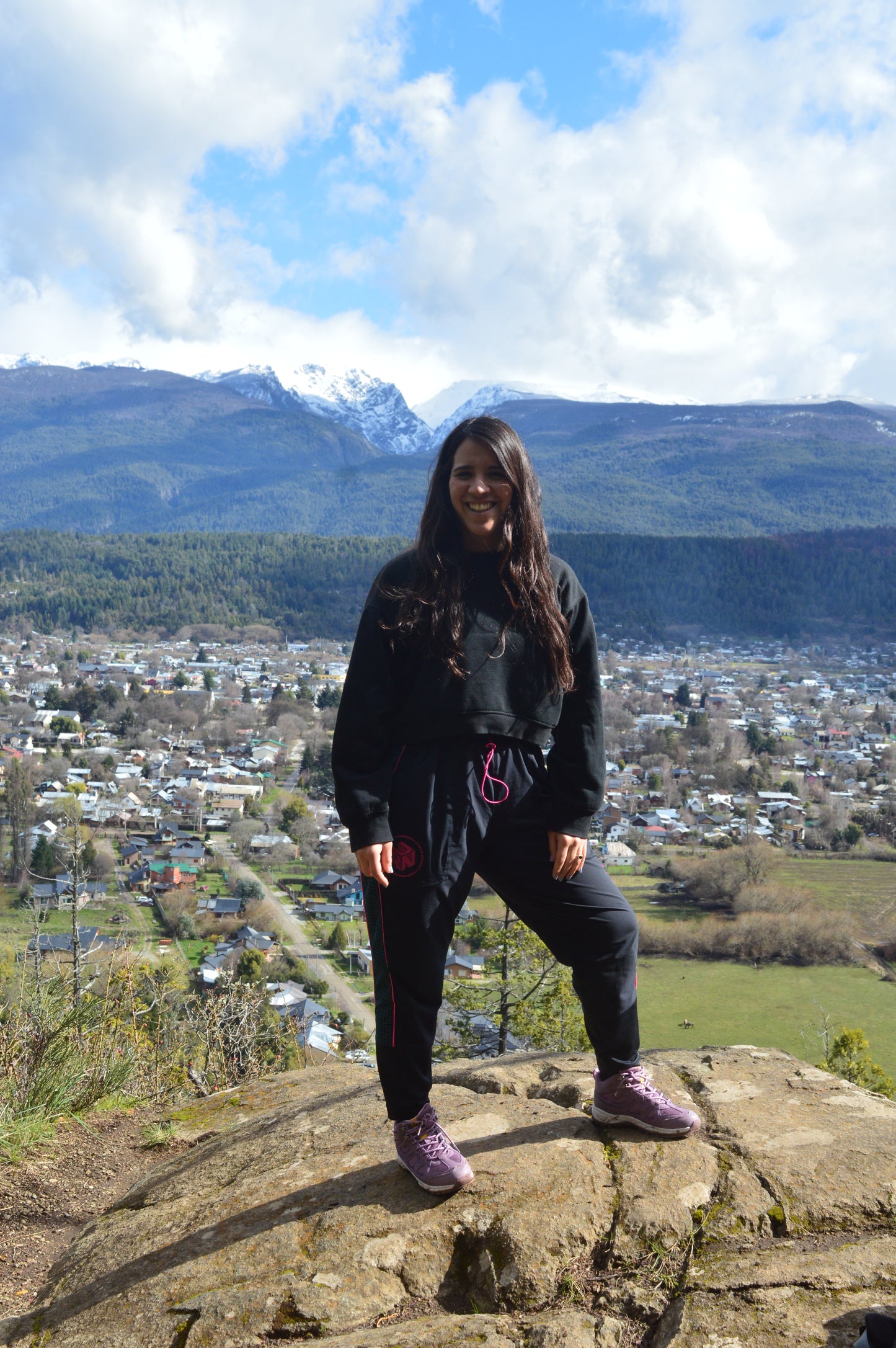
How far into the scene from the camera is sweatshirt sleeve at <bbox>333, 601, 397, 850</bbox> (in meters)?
2.03

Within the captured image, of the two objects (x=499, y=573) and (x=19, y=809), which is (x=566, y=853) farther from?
(x=19, y=809)

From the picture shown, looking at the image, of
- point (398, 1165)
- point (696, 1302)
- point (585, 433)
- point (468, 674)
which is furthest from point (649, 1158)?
point (585, 433)

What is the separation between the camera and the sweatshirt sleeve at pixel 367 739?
6.64 feet

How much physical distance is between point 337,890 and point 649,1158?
21312 mm

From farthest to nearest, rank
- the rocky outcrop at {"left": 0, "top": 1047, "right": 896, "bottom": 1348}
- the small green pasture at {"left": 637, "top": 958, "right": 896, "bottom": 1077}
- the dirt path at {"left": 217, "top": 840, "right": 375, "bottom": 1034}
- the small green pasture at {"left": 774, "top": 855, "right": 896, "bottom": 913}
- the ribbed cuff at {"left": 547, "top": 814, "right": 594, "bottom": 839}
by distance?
the small green pasture at {"left": 774, "top": 855, "right": 896, "bottom": 913} → the dirt path at {"left": 217, "top": 840, "right": 375, "bottom": 1034} → the small green pasture at {"left": 637, "top": 958, "right": 896, "bottom": 1077} → the ribbed cuff at {"left": 547, "top": 814, "right": 594, "bottom": 839} → the rocky outcrop at {"left": 0, "top": 1047, "right": 896, "bottom": 1348}

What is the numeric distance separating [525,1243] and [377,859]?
2.78 ft

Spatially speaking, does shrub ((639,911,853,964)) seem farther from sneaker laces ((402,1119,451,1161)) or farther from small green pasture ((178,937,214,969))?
sneaker laces ((402,1119,451,1161))

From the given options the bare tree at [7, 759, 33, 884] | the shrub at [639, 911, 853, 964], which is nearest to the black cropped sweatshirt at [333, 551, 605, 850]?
the shrub at [639, 911, 853, 964]

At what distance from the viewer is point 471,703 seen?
207cm

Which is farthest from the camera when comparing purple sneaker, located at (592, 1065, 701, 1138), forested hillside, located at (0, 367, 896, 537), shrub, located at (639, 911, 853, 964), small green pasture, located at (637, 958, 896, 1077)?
forested hillside, located at (0, 367, 896, 537)

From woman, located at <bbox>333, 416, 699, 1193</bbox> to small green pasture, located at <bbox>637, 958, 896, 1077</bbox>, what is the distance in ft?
32.8

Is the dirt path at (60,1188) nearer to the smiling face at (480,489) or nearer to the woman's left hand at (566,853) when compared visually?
the woman's left hand at (566,853)

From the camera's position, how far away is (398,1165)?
2.23 metres

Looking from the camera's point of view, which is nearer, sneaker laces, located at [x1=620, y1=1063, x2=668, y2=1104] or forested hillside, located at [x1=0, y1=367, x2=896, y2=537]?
sneaker laces, located at [x1=620, y1=1063, x2=668, y2=1104]
